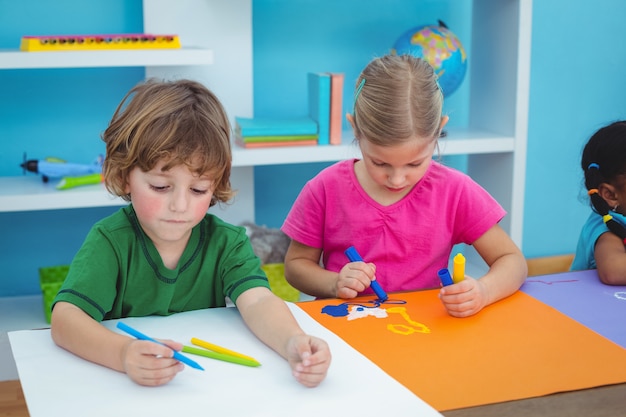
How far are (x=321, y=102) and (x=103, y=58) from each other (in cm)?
61

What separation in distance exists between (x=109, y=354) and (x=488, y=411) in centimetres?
44

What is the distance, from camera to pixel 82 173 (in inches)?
92.4

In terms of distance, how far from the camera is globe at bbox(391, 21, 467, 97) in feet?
7.98

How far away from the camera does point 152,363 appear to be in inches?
35.8

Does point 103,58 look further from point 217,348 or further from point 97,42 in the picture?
point 217,348

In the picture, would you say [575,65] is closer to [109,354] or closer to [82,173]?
[82,173]

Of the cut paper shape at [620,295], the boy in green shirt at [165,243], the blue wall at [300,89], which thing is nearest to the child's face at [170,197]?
the boy in green shirt at [165,243]

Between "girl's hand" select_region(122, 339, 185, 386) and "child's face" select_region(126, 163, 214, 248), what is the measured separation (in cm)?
21

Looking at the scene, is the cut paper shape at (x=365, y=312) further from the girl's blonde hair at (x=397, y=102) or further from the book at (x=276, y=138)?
the book at (x=276, y=138)

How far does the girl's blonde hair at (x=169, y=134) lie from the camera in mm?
1090

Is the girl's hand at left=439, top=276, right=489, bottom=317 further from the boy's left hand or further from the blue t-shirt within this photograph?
the blue t-shirt

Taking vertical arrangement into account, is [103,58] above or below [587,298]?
above

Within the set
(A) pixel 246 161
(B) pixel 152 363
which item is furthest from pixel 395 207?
(A) pixel 246 161

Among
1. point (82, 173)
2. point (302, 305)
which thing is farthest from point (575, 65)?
point (302, 305)
